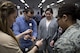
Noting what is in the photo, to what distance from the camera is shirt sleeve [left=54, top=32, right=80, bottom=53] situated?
6.85ft

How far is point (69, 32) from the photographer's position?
2.21m

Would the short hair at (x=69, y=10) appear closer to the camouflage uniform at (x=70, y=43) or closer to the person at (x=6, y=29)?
the camouflage uniform at (x=70, y=43)

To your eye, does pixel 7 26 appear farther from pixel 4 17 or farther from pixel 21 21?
pixel 21 21

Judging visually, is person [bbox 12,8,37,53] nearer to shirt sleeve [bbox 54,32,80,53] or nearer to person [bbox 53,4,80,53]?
person [bbox 53,4,80,53]

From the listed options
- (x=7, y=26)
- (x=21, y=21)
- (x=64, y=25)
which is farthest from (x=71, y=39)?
(x=21, y=21)

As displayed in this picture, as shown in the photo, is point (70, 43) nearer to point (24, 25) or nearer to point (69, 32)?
point (69, 32)

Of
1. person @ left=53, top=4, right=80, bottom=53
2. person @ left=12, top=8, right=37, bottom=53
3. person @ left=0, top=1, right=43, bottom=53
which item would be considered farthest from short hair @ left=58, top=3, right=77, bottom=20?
person @ left=12, top=8, right=37, bottom=53

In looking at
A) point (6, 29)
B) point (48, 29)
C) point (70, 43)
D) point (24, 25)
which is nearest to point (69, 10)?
point (70, 43)

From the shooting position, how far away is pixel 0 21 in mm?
1994

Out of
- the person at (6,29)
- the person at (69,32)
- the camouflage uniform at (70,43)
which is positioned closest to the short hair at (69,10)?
the person at (69,32)

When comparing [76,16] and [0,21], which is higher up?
[0,21]

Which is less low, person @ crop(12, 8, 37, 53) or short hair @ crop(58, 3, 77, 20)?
short hair @ crop(58, 3, 77, 20)

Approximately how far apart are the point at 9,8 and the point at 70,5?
687 mm

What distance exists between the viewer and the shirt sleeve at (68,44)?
6.85 ft
